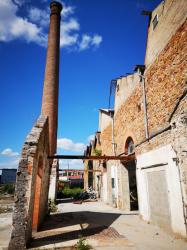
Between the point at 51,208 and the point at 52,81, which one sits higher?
the point at 52,81

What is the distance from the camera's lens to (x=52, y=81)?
65.3 feet

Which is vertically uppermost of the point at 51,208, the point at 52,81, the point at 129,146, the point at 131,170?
the point at 52,81

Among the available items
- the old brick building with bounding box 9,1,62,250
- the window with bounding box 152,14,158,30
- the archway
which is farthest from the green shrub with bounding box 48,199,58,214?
the window with bounding box 152,14,158,30

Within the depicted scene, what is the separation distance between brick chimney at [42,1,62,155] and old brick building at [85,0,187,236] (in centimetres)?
899

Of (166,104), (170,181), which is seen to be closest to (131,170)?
(170,181)

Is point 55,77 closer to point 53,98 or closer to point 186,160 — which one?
point 53,98

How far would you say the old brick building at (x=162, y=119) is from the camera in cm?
652

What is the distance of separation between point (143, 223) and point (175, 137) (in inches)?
170

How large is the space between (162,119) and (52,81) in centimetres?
1425

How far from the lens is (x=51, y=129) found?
1900cm

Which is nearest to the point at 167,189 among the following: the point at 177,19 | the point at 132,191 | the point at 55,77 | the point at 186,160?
the point at 186,160

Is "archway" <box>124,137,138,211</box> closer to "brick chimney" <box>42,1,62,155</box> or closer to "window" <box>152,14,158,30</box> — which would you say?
"window" <box>152,14,158,30</box>

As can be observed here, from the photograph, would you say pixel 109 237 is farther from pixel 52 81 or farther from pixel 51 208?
pixel 52 81

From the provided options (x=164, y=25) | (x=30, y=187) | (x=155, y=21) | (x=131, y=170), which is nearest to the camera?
(x=30, y=187)
